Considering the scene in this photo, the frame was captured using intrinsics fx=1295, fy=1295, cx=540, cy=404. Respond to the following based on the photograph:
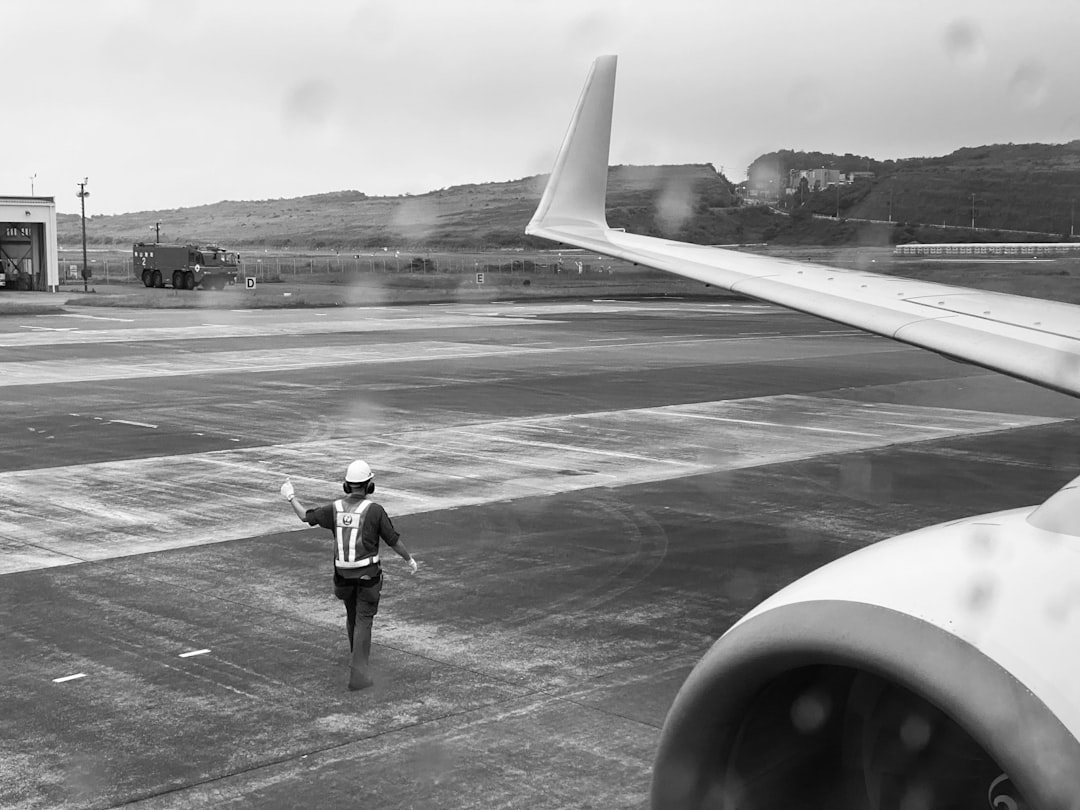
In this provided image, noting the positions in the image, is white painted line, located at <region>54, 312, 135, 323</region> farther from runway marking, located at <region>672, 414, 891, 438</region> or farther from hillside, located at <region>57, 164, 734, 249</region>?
runway marking, located at <region>672, 414, 891, 438</region>

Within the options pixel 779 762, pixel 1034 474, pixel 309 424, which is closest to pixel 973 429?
pixel 1034 474

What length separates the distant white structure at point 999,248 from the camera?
11.4 m

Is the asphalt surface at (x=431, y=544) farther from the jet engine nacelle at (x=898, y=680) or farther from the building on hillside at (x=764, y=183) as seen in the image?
the jet engine nacelle at (x=898, y=680)

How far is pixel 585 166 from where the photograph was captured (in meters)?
15.6

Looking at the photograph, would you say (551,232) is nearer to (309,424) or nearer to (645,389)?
(309,424)

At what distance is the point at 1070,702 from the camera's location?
3.12m

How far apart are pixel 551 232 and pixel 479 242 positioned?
4901 inches

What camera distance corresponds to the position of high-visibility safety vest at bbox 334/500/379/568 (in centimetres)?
1065

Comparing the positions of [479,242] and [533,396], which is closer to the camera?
[533,396]

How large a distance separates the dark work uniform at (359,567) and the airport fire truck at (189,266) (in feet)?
226

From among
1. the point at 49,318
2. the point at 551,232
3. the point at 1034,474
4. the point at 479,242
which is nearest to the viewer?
the point at 551,232

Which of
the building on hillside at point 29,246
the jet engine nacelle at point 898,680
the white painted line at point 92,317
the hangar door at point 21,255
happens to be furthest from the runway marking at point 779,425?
the hangar door at point 21,255

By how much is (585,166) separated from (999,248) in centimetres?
521

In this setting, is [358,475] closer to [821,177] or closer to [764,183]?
[764,183]
